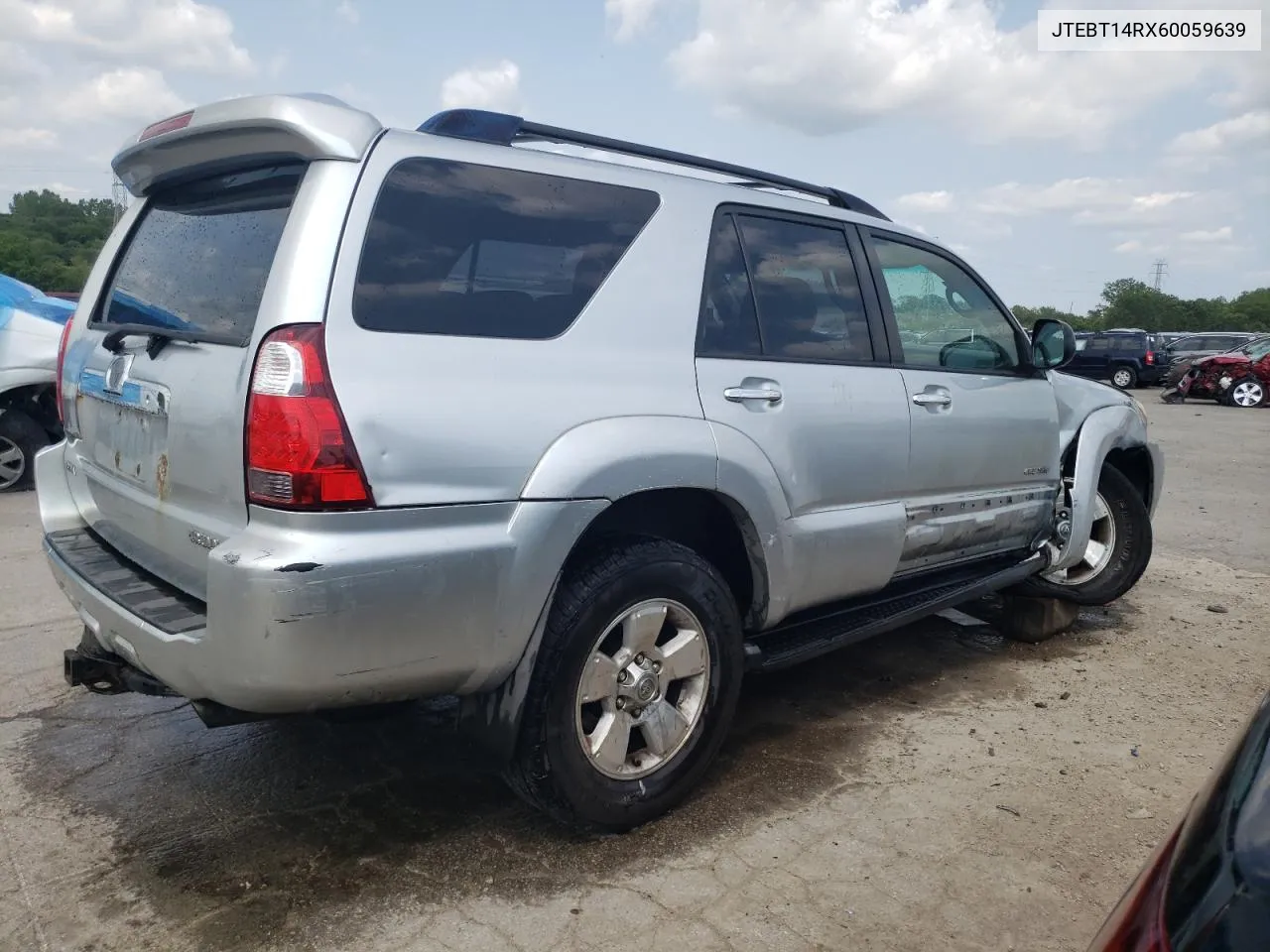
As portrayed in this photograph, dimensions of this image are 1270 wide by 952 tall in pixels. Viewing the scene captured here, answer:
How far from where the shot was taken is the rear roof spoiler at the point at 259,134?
2.46 metres

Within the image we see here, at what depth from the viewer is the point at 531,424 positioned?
8.41ft

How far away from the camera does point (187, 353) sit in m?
2.60

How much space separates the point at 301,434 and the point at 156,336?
79 cm

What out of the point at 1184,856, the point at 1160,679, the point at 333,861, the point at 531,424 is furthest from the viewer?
the point at 1160,679

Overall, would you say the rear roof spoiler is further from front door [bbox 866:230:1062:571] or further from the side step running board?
front door [bbox 866:230:1062:571]

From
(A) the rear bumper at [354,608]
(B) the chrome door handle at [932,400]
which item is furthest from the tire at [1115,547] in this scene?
(A) the rear bumper at [354,608]

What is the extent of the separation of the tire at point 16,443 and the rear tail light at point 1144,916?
28.4 feet

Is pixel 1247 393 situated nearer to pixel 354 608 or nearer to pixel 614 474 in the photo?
pixel 614 474

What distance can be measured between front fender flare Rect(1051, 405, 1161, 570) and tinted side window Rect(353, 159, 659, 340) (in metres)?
2.76

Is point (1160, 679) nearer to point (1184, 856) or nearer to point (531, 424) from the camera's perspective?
point (531, 424)

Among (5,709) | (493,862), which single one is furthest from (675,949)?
(5,709)

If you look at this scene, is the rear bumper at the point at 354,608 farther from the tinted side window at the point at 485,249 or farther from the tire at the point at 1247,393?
the tire at the point at 1247,393

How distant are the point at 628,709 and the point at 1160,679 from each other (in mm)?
2788

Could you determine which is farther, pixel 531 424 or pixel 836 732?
pixel 836 732
